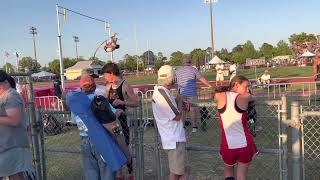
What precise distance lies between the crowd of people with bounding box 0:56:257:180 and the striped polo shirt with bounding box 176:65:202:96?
16.2ft

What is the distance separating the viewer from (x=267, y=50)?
4402 inches

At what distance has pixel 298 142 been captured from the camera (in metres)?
4.46

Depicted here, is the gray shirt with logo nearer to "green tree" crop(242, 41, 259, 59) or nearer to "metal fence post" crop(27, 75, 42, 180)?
"metal fence post" crop(27, 75, 42, 180)

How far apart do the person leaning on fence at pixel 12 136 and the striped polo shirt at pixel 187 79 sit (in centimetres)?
551

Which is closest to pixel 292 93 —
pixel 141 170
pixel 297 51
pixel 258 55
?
pixel 141 170

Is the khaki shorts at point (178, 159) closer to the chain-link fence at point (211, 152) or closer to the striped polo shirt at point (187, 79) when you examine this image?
the chain-link fence at point (211, 152)

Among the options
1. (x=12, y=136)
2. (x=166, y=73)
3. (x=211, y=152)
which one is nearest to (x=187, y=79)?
(x=211, y=152)

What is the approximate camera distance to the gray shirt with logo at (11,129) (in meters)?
4.35

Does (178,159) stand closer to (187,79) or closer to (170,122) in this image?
(170,122)

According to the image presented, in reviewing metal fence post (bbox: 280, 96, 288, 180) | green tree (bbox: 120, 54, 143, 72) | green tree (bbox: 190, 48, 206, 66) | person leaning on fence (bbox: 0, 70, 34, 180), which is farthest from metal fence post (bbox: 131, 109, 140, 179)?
green tree (bbox: 120, 54, 143, 72)

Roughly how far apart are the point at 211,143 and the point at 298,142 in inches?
167

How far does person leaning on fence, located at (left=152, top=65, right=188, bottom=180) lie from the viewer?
15.1ft

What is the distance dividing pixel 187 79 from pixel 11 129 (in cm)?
584

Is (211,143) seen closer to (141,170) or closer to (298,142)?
(141,170)
